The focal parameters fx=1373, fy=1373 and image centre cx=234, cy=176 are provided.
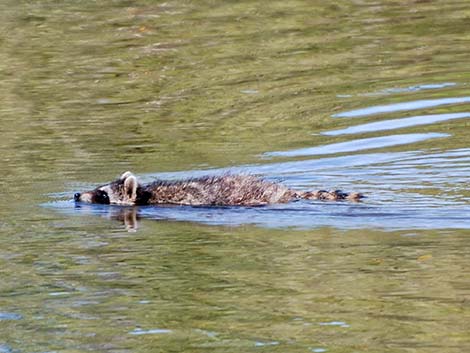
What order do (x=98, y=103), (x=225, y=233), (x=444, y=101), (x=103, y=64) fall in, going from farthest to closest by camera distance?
(x=103, y=64)
(x=98, y=103)
(x=444, y=101)
(x=225, y=233)

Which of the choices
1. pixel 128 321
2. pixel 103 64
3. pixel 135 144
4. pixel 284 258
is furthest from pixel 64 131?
pixel 128 321

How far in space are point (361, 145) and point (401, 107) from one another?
199cm

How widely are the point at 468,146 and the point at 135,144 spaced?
3664mm

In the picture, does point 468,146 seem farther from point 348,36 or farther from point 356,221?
point 348,36

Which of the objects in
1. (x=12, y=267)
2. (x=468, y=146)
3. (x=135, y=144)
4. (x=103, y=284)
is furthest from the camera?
(x=135, y=144)

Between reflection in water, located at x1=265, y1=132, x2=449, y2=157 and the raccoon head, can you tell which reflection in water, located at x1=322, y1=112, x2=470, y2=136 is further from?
the raccoon head

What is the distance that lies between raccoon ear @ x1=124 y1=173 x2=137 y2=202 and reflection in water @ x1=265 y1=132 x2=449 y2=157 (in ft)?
7.29

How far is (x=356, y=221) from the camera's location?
10.4 metres

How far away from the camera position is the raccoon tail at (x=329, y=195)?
11125 mm

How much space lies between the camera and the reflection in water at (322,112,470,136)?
47.6 feet

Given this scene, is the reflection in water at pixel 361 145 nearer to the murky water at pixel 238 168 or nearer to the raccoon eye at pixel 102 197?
the murky water at pixel 238 168

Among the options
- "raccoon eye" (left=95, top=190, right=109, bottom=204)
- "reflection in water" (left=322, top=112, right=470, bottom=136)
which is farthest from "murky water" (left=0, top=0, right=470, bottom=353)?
"raccoon eye" (left=95, top=190, right=109, bottom=204)

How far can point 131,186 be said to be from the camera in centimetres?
1180

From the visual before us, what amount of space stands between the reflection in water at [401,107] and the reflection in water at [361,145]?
1.48 metres
